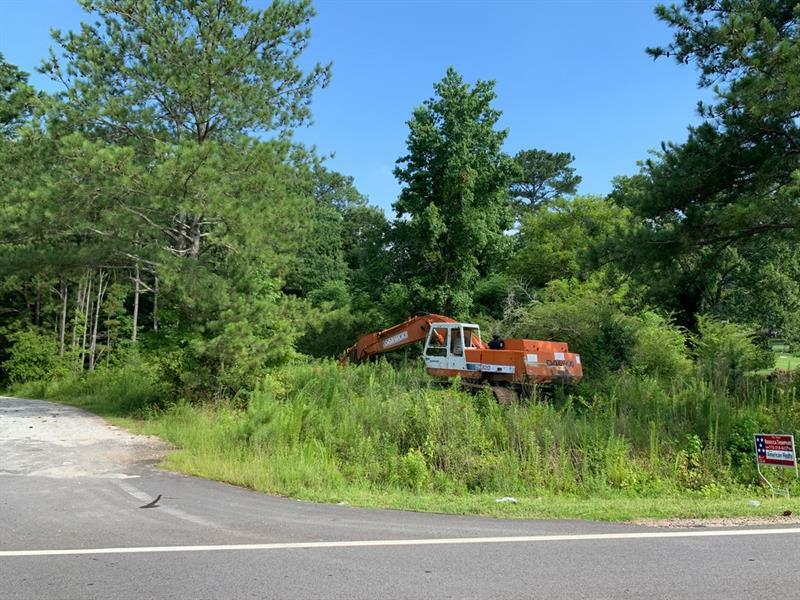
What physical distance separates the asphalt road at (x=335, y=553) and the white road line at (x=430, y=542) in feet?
0.06

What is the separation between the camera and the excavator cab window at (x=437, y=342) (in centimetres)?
2020

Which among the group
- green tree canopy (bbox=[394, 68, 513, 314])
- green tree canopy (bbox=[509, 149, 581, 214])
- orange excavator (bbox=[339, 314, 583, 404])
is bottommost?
orange excavator (bbox=[339, 314, 583, 404])

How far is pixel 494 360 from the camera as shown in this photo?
18.7m

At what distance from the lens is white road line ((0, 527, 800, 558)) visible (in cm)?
551

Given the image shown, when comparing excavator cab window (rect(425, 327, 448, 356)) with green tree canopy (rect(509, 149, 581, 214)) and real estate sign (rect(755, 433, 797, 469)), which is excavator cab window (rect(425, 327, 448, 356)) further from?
green tree canopy (rect(509, 149, 581, 214))

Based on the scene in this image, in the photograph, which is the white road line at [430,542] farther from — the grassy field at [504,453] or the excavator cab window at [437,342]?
the excavator cab window at [437,342]

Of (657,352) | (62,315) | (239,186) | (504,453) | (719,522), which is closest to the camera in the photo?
(719,522)

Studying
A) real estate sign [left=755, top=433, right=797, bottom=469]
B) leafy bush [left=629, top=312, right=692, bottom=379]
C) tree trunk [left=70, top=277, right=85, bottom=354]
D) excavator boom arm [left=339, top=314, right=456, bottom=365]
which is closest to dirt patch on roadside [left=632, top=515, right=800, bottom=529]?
real estate sign [left=755, top=433, right=797, bottom=469]

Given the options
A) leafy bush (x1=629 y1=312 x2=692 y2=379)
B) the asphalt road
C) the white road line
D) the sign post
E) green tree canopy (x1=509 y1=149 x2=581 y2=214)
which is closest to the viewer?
the asphalt road

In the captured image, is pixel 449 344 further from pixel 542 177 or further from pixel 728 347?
pixel 542 177

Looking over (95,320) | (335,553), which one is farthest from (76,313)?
(335,553)

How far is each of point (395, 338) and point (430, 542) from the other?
675 inches

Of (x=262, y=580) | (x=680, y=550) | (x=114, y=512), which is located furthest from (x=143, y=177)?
(x=680, y=550)

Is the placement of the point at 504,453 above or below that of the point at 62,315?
below
